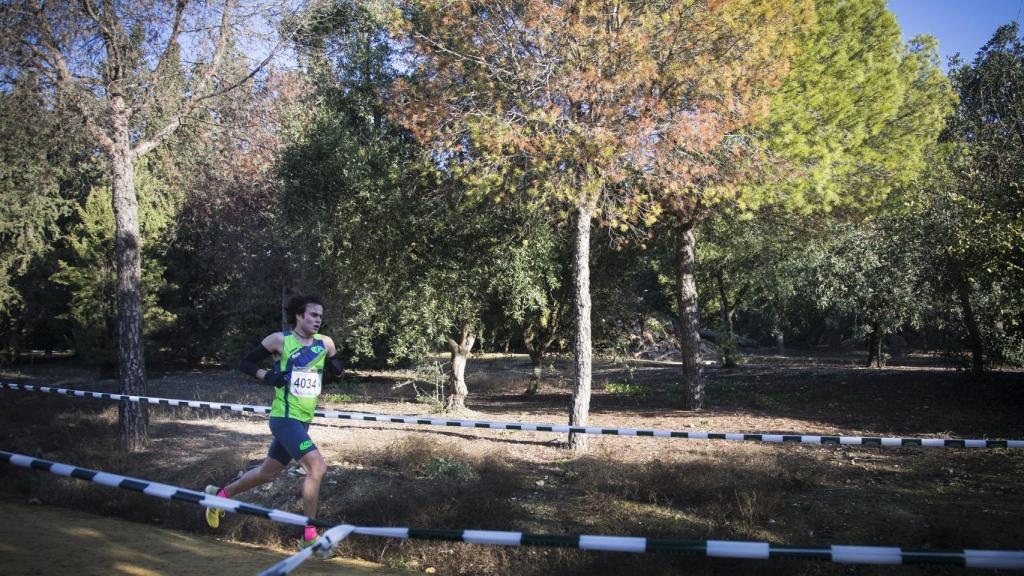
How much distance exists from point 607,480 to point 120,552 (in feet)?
17.6

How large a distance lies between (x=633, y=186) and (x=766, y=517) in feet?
20.8

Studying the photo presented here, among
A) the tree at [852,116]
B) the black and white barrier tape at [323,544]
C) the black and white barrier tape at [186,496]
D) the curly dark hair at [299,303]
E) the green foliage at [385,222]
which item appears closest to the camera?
the black and white barrier tape at [323,544]

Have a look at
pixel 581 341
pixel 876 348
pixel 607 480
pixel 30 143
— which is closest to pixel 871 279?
pixel 876 348

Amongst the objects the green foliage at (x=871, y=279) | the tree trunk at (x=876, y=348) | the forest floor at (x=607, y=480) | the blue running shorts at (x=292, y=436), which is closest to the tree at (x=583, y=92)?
the forest floor at (x=607, y=480)

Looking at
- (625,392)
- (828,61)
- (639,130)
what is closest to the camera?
(639,130)

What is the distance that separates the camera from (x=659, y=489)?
782 centimetres

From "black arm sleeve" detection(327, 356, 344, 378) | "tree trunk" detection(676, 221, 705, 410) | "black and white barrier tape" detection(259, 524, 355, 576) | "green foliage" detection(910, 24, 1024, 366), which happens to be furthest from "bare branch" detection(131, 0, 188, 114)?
"green foliage" detection(910, 24, 1024, 366)

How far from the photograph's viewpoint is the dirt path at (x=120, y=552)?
595cm

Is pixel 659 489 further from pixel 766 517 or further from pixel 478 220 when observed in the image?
pixel 478 220

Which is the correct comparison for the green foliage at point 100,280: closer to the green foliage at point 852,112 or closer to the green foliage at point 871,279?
the green foliage at point 852,112

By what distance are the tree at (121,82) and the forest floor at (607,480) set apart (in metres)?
1.97

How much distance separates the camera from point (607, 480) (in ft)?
27.2

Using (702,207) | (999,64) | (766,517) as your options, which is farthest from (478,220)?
(999,64)

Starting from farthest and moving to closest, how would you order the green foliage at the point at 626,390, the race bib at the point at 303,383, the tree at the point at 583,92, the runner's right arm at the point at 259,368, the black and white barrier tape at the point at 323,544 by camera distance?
the green foliage at the point at 626,390, the tree at the point at 583,92, the race bib at the point at 303,383, the runner's right arm at the point at 259,368, the black and white barrier tape at the point at 323,544
